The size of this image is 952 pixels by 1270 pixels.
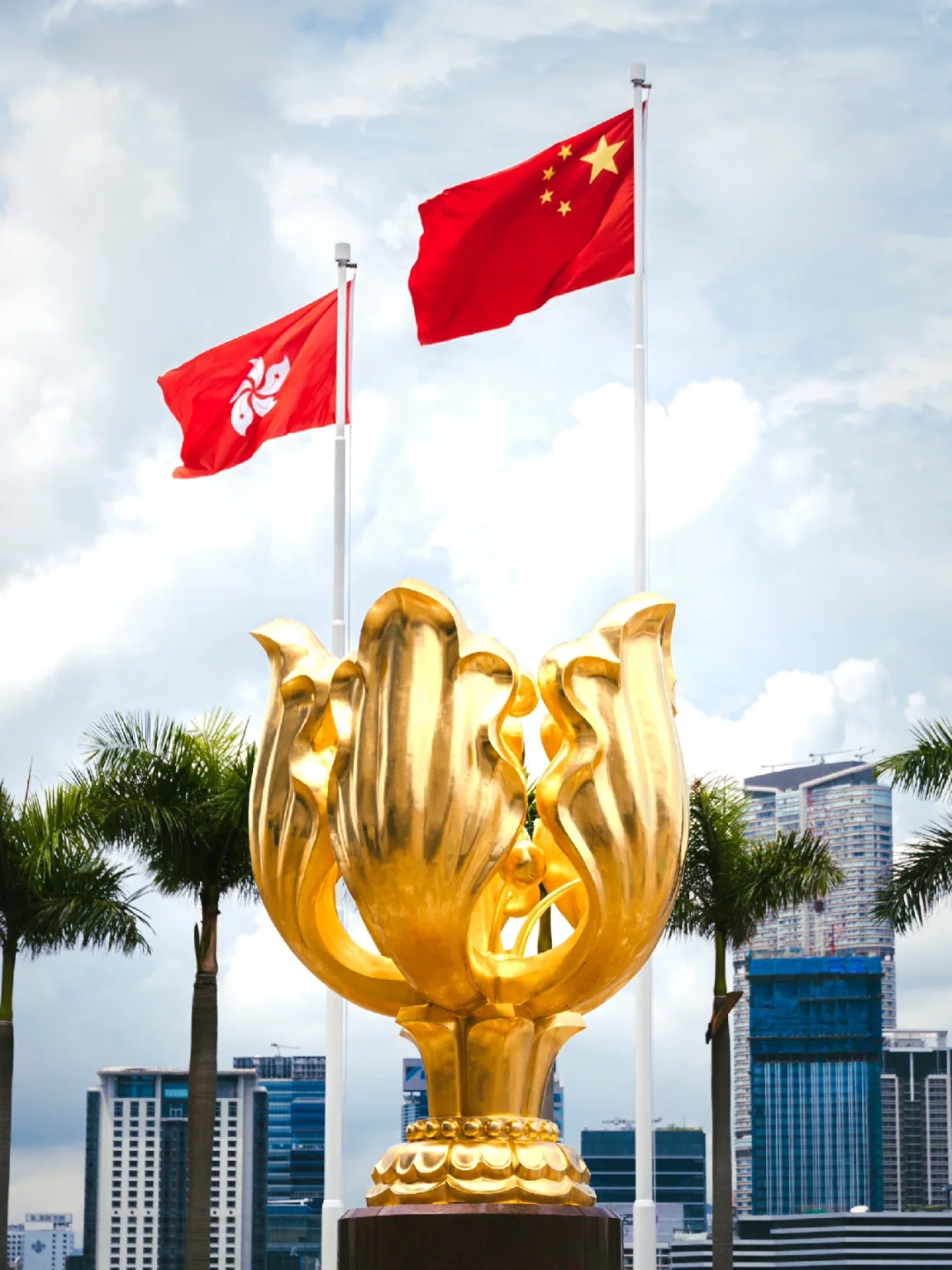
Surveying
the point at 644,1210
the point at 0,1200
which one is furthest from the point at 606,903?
the point at 0,1200

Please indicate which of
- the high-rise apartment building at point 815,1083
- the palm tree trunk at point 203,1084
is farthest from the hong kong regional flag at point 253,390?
the high-rise apartment building at point 815,1083

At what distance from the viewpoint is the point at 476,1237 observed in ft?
23.7

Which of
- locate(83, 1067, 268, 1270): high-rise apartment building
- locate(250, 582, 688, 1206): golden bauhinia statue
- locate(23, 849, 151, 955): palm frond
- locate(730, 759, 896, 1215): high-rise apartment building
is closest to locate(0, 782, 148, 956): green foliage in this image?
locate(23, 849, 151, 955): palm frond

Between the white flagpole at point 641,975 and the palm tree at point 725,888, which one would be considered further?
the palm tree at point 725,888

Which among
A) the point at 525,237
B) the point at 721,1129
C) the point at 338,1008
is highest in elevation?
the point at 525,237

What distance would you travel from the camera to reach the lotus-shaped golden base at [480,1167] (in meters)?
7.38

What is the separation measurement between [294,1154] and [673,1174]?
25.1m

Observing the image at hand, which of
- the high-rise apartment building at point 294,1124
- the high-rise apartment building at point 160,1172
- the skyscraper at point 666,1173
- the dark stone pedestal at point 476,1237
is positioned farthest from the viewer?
the high-rise apartment building at point 294,1124

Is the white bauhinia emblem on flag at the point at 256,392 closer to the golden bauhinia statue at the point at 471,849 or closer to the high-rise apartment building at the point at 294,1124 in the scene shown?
the golden bauhinia statue at the point at 471,849

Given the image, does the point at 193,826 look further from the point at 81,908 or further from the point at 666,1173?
the point at 666,1173

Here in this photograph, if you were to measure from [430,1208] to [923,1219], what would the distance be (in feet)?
231

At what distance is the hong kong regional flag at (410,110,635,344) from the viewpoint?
621 inches

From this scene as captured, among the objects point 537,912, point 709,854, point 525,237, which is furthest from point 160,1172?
point 537,912

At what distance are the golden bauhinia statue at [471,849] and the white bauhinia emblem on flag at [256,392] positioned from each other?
952 cm
